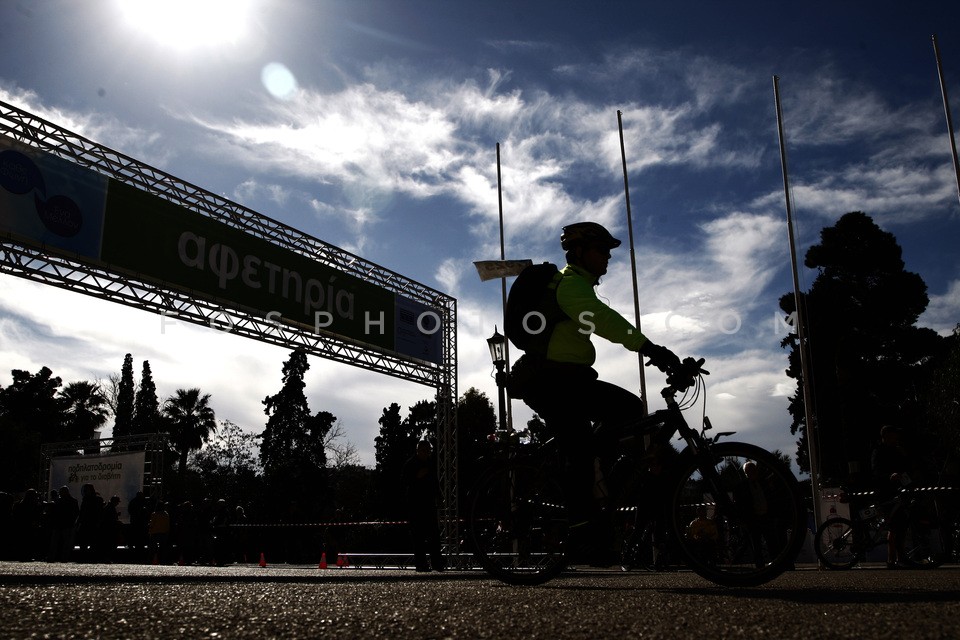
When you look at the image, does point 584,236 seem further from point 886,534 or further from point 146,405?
point 146,405

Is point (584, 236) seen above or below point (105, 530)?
above

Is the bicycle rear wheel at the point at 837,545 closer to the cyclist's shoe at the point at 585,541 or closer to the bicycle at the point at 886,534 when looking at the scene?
the bicycle at the point at 886,534

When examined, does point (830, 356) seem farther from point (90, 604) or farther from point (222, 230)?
point (90, 604)

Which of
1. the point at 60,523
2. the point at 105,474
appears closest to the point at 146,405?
the point at 105,474

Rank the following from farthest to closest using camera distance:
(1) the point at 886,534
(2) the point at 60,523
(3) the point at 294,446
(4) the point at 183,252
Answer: (3) the point at 294,446
(2) the point at 60,523
(4) the point at 183,252
(1) the point at 886,534

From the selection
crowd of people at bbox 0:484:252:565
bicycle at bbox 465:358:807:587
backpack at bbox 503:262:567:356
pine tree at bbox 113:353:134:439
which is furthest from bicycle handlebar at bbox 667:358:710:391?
pine tree at bbox 113:353:134:439

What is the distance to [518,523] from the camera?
4.63m

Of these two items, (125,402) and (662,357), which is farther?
(125,402)

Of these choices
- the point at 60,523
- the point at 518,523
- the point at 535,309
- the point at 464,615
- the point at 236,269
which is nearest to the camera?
the point at 464,615

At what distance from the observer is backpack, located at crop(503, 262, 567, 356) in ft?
14.3

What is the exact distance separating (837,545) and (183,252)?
11.4m

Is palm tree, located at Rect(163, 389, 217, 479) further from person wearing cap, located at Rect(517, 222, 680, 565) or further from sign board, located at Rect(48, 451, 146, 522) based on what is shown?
person wearing cap, located at Rect(517, 222, 680, 565)

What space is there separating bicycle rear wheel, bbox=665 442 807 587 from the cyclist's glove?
17.7 inches

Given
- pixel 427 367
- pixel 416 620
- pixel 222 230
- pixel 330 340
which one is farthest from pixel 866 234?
pixel 416 620
